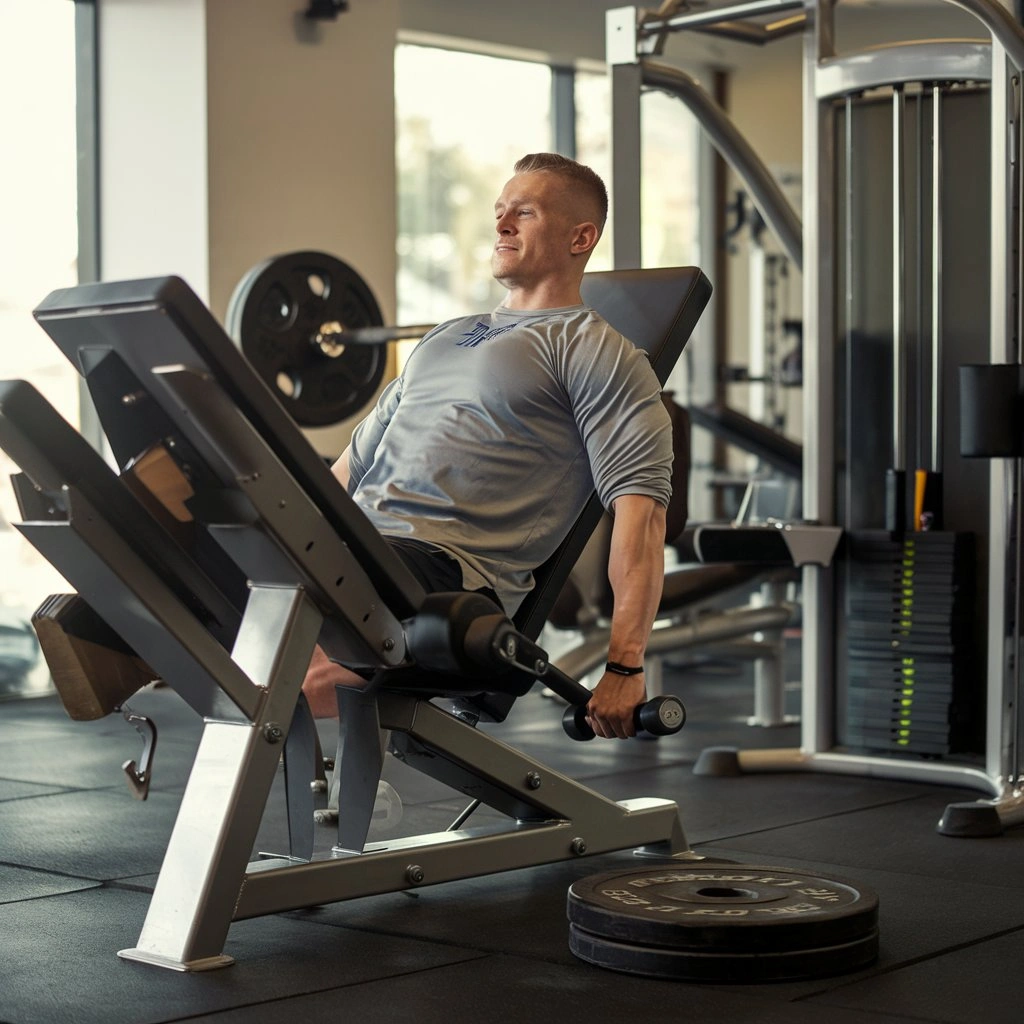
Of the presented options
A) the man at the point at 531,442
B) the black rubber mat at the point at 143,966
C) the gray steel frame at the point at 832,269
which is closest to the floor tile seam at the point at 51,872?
the black rubber mat at the point at 143,966

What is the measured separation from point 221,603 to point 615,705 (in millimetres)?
543

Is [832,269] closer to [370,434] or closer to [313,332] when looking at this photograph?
[370,434]

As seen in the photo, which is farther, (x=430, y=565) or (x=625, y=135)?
(x=625, y=135)

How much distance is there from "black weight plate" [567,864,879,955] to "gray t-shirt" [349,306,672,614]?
477 mm

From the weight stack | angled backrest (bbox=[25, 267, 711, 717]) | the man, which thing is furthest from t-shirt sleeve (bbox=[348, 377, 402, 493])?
Result: the weight stack

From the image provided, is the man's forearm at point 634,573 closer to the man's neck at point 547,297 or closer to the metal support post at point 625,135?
the man's neck at point 547,297

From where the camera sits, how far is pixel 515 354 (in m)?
2.40

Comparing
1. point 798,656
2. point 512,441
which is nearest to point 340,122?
point 798,656

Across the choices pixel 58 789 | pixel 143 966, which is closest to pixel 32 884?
pixel 143 966

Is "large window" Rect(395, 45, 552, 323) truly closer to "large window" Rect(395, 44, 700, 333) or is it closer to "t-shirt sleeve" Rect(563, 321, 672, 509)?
"large window" Rect(395, 44, 700, 333)

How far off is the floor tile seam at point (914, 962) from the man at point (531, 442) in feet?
1.47

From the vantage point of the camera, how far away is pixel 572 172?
2.52 meters

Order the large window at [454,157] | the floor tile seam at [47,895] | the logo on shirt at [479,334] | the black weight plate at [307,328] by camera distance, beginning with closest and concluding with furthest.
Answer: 1. the floor tile seam at [47,895]
2. the logo on shirt at [479,334]
3. the black weight plate at [307,328]
4. the large window at [454,157]

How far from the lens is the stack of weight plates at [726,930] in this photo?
1.89m
